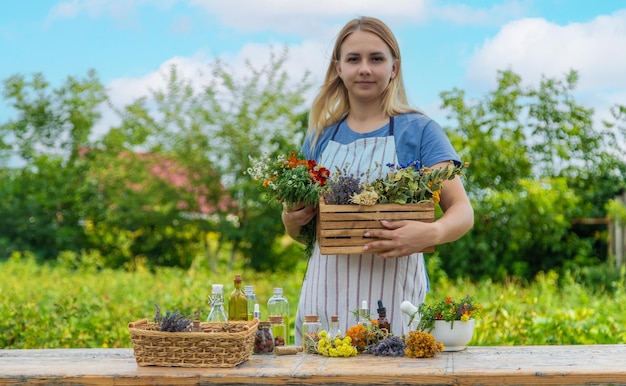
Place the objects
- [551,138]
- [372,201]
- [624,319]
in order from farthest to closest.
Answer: [551,138] < [624,319] < [372,201]

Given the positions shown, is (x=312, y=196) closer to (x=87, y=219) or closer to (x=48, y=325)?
(x=48, y=325)

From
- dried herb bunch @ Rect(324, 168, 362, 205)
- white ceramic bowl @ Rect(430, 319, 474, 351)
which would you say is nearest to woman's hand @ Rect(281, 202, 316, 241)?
dried herb bunch @ Rect(324, 168, 362, 205)

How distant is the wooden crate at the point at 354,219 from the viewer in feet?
9.89

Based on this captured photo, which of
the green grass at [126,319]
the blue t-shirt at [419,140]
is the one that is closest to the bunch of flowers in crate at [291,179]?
the blue t-shirt at [419,140]

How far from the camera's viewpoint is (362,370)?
267 cm

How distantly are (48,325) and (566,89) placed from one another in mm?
9566

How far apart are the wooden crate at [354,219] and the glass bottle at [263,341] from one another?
1.14ft

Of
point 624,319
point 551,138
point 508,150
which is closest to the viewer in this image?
point 624,319

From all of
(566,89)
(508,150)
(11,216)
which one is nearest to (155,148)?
(11,216)

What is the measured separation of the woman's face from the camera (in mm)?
3246

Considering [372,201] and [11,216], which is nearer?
[372,201]

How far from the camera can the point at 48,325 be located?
6082mm

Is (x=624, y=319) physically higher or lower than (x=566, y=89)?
lower

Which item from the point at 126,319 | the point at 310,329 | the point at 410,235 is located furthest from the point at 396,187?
the point at 126,319
